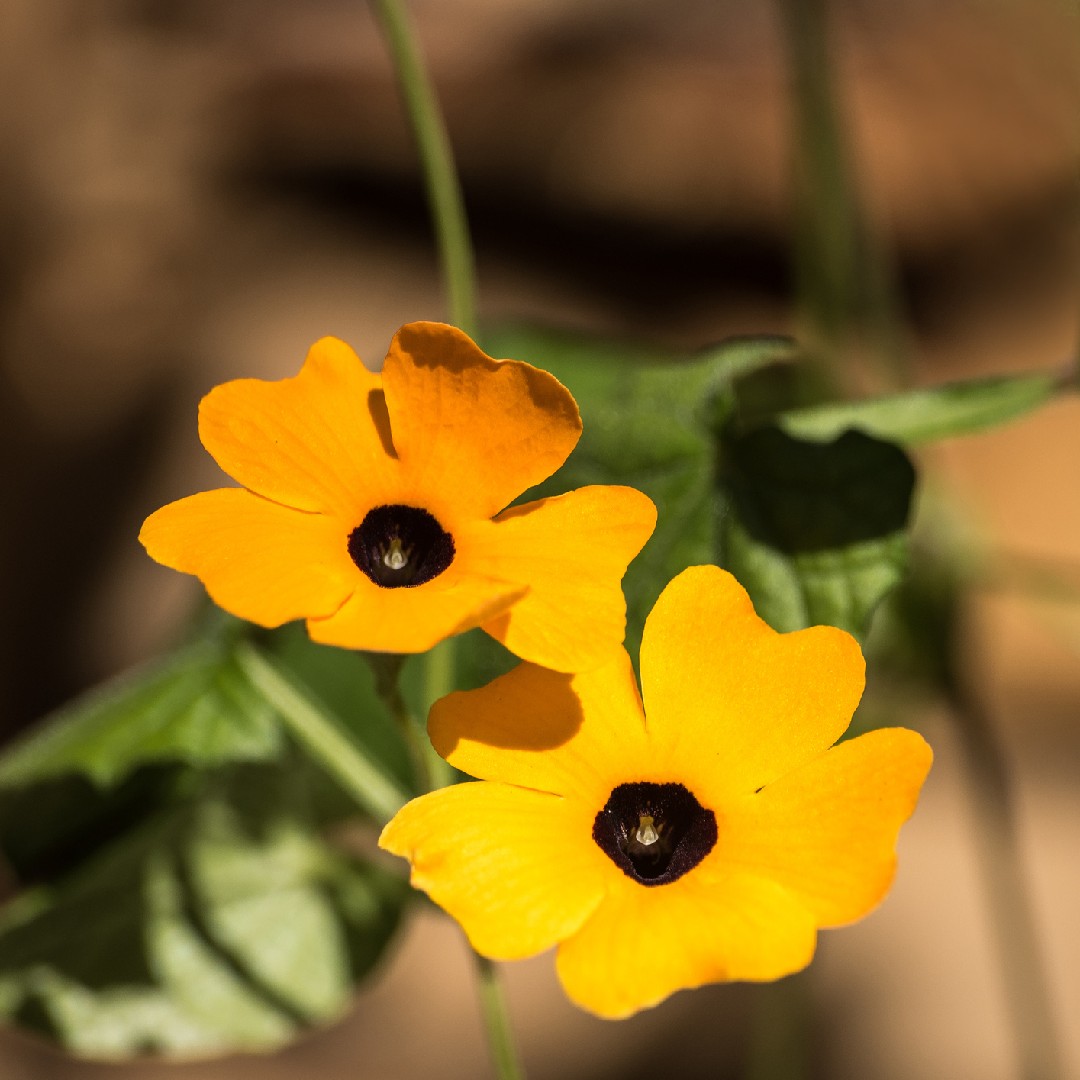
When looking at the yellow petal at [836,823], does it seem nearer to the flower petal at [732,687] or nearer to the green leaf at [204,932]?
the flower petal at [732,687]

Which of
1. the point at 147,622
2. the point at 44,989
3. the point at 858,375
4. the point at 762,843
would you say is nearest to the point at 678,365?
the point at 762,843

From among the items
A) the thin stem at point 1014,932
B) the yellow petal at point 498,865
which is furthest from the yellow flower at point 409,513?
the thin stem at point 1014,932

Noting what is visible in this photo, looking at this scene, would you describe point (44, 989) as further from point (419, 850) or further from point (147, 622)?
point (147, 622)

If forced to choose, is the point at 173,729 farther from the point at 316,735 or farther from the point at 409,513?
the point at 409,513

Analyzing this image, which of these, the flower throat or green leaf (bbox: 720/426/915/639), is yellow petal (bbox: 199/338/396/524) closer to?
the flower throat

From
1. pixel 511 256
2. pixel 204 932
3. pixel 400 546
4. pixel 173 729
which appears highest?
pixel 400 546

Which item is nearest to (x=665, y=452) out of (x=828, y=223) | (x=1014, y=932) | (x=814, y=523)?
(x=814, y=523)
